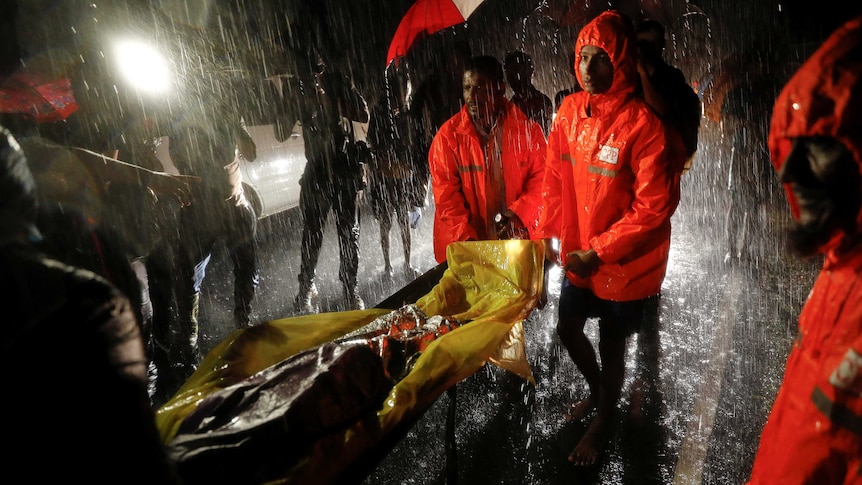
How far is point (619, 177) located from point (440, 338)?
1300 millimetres

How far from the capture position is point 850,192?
115cm

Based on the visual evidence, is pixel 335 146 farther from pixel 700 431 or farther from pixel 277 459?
pixel 700 431

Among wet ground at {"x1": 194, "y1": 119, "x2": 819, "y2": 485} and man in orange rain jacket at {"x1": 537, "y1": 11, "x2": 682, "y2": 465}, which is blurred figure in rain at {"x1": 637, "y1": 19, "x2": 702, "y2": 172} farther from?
wet ground at {"x1": 194, "y1": 119, "x2": 819, "y2": 485}

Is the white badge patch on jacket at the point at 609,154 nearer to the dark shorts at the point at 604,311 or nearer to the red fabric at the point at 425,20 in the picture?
the dark shorts at the point at 604,311

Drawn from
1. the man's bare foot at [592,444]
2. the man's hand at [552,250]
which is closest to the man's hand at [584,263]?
the man's hand at [552,250]

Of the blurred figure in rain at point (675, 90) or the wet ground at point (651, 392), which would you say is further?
the blurred figure in rain at point (675, 90)

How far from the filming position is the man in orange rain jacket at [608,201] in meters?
2.33

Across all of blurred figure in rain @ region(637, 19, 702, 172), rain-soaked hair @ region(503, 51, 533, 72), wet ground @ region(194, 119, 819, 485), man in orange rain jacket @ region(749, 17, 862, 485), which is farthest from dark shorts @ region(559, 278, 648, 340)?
rain-soaked hair @ region(503, 51, 533, 72)

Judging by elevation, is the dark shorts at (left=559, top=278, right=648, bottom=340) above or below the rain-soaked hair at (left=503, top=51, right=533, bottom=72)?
below

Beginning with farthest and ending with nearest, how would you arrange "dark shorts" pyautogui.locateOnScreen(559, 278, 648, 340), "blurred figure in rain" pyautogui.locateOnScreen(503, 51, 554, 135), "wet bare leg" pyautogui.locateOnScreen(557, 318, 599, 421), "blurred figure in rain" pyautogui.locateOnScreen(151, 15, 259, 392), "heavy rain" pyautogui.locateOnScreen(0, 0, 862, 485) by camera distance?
"blurred figure in rain" pyautogui.locateOnScreen(503, 51, 554, 135)
"blurred figure in rain" pyautogui.locateOnScreen(151, 15, 259, 392)
"wet bare leg" pyautogui.locateOnScreen(557, 318, 599, 421)
"heavy rain" pyautogui.locateOnScreen(0, 0, 862, 485)
"dark shorts" pyautogui.locateOnScreen(559, 278, 648, 340)

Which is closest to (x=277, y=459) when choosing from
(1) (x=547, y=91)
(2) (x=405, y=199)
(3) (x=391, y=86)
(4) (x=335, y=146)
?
(4) (x=335, y=146)

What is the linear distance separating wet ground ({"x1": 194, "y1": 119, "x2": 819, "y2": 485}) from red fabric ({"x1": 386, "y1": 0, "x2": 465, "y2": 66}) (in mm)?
2994

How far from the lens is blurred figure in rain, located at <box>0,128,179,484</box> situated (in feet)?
2.78

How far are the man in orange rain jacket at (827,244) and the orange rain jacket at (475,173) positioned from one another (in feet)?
7.24
